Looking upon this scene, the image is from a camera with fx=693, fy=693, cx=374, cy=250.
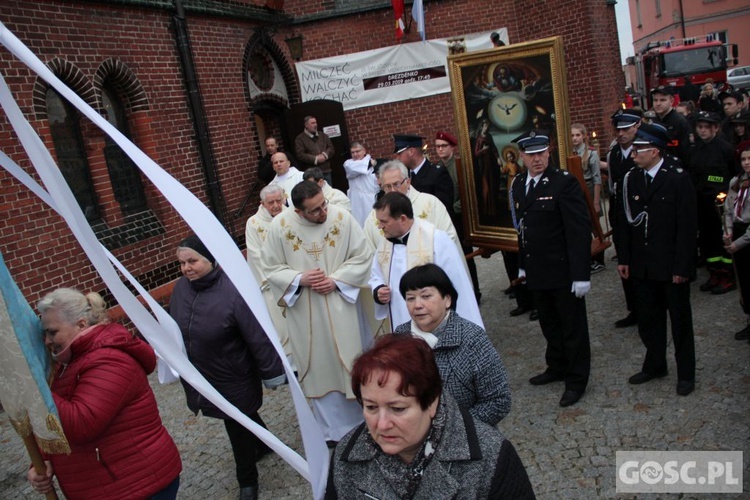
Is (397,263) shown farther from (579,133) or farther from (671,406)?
(579,133)

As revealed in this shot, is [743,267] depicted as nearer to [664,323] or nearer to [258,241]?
[664,323]

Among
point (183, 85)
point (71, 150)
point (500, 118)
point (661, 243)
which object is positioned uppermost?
point (183, 85)

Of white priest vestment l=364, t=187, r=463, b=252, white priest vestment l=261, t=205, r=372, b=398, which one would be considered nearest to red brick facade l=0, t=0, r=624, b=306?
white priest vestment l=261, t=205, r=372, b=398

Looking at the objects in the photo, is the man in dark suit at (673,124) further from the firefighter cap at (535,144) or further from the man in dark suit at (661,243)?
the firefighter cap at (535,144)

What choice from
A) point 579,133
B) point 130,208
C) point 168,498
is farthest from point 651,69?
point 168,498

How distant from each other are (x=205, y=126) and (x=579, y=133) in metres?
5.56

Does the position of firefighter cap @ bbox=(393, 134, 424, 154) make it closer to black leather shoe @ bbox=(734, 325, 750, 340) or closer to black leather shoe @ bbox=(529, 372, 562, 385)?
black leather shoe @ bbox=(529, 372, 562, 385)

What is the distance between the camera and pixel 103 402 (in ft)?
9.43

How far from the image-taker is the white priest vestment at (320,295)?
16.3 ft

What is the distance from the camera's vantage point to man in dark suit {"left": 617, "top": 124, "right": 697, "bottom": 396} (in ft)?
15.8

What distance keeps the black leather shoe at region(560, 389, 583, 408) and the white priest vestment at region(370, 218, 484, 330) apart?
1112 millimetres

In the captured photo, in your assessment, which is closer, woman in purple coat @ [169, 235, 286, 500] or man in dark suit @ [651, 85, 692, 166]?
woman in purple coat @ [169, 235, 286, 500]

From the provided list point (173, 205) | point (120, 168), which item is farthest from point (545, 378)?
point (120, 168)

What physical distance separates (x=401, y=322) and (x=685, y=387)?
212 centimetres
